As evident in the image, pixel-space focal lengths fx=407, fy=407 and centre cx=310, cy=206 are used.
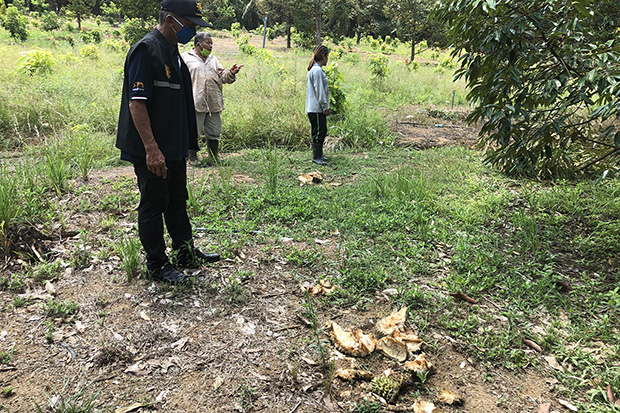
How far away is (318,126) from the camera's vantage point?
255 inches

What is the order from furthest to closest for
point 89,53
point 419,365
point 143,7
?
1. point 143,7
2. point 89,53
3. point 419,365

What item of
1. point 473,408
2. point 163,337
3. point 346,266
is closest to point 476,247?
point 346,266

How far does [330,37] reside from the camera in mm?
29641

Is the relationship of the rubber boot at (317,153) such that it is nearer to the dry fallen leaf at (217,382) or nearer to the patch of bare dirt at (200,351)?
the patch of bare dirt at (200,351)

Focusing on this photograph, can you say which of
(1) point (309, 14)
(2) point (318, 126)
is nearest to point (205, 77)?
(2) point (318, 126)

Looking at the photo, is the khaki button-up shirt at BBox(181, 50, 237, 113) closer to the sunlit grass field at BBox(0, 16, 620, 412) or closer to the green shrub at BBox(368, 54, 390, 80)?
the sunlit grass field at BBox(0, 16, 620, 412)

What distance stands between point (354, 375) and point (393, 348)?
0.34m

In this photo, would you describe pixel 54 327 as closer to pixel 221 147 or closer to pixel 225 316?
pixel 225 316

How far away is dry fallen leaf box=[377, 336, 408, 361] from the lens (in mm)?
2618

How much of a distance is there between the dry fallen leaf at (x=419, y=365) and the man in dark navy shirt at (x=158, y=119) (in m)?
1.78

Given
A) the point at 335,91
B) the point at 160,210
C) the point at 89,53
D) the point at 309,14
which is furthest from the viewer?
the point at 309,14

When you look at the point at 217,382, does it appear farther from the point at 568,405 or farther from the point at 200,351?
the point at 568,405

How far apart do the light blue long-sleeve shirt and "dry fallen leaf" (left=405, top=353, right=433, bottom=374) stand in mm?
4544

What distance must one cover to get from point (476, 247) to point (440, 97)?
986 cm
